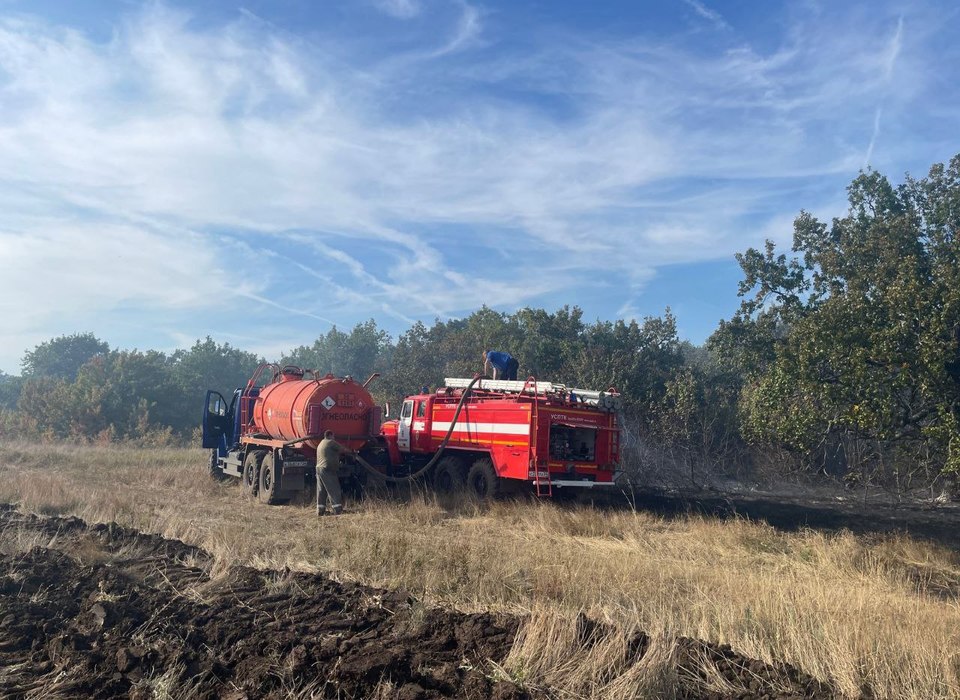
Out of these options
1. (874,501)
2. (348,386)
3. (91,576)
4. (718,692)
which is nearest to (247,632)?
(91,576)

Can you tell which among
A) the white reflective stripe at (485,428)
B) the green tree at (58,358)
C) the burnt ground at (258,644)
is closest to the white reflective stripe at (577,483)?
the white reflective stripe at (485,428)

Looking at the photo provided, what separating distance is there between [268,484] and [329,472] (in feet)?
8.88

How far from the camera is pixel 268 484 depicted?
57.8 feet

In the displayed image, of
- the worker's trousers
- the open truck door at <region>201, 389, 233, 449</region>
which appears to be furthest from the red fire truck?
the open truck door at <region>201, 389, 233, 449</region>

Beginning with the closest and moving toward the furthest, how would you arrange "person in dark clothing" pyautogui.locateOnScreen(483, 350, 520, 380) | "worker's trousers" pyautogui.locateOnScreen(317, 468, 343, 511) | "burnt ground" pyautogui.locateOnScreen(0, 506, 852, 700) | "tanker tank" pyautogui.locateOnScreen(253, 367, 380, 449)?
"burnt ground" pyautogui.locateOnScreen(0, 506, 852, 700) → "worker's trousers" pyautogui.locateOnScreen(317, 468, 343, 511) → "tanker tank" pyautogui.locateOnScreen(253, 367, 380, 449) → "person in dark clothing" pyautogui.locateOnScreen(483, 350, 520, 380)

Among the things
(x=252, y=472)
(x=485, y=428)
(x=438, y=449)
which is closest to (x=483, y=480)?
(x=485, y=428)

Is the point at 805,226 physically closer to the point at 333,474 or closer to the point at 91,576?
the point at 333,474

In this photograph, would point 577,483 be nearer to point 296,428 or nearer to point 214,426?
point 296,428

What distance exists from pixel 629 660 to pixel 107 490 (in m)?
14.7

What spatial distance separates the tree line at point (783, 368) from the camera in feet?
44.6

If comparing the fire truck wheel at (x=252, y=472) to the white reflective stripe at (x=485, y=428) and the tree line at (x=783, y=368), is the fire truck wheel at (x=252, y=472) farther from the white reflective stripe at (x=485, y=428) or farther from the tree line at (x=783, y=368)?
the tree line at (x=783, y=368)

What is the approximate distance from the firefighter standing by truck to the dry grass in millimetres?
528

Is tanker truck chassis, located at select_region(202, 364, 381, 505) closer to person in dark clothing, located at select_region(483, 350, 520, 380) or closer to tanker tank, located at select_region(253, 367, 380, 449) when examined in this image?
tanker tank, located at select_region(253, 367, 380, 449)

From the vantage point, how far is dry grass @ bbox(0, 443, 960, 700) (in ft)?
17.3
